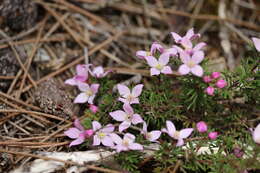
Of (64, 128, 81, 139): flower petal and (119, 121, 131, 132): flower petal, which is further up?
(119, 121, 131, 132): flower petal

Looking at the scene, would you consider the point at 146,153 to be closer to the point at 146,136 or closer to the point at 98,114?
the point at 146,136

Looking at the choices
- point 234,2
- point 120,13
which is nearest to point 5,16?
point 120,13

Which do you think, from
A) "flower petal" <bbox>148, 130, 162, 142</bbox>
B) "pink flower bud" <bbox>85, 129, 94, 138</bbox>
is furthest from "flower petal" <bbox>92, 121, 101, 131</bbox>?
"flower petal" <bbox>148, 130, 162, 142</bbox>

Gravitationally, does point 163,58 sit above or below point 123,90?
above

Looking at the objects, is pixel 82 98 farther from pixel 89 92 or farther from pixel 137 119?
pixel 137 119

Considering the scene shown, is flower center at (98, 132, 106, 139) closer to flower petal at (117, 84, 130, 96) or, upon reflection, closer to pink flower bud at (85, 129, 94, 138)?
pink flower bud at (85, 129, 94, 138)

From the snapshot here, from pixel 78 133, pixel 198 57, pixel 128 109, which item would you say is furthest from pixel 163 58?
pixel 78 133
